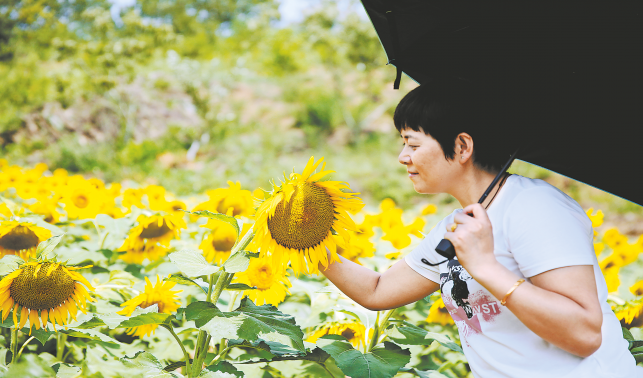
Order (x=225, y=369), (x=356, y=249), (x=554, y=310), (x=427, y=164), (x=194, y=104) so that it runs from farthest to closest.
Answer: (x=194, y=104)
(x=356, y=249)
(x=427, y=164)
(x=225, y=369)
(x=554, y=310)

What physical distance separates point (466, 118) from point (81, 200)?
1822 mm

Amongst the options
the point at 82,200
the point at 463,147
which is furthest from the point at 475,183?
the point at 82,200

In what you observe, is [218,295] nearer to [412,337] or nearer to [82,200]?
[412,337]

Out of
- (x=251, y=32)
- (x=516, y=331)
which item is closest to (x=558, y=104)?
(x=516, y=331)

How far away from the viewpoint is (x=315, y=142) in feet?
42.6

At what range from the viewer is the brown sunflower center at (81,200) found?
7.30 feet

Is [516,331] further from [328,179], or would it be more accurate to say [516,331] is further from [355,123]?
[355,123]

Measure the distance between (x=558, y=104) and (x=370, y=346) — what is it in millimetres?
938

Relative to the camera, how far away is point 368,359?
1380 millimetres

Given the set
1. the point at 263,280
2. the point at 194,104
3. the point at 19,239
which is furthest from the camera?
the point at 194,104

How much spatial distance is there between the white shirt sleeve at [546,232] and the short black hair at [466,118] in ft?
0.59

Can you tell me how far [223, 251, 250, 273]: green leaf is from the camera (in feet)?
3.66

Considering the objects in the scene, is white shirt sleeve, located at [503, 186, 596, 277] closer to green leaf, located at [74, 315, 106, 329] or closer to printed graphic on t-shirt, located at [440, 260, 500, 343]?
printed graphic on t-shirt, located at [440, 260, 500, 343]

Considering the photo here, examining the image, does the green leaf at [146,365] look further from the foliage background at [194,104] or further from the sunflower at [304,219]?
the foliage background at [194,104]
